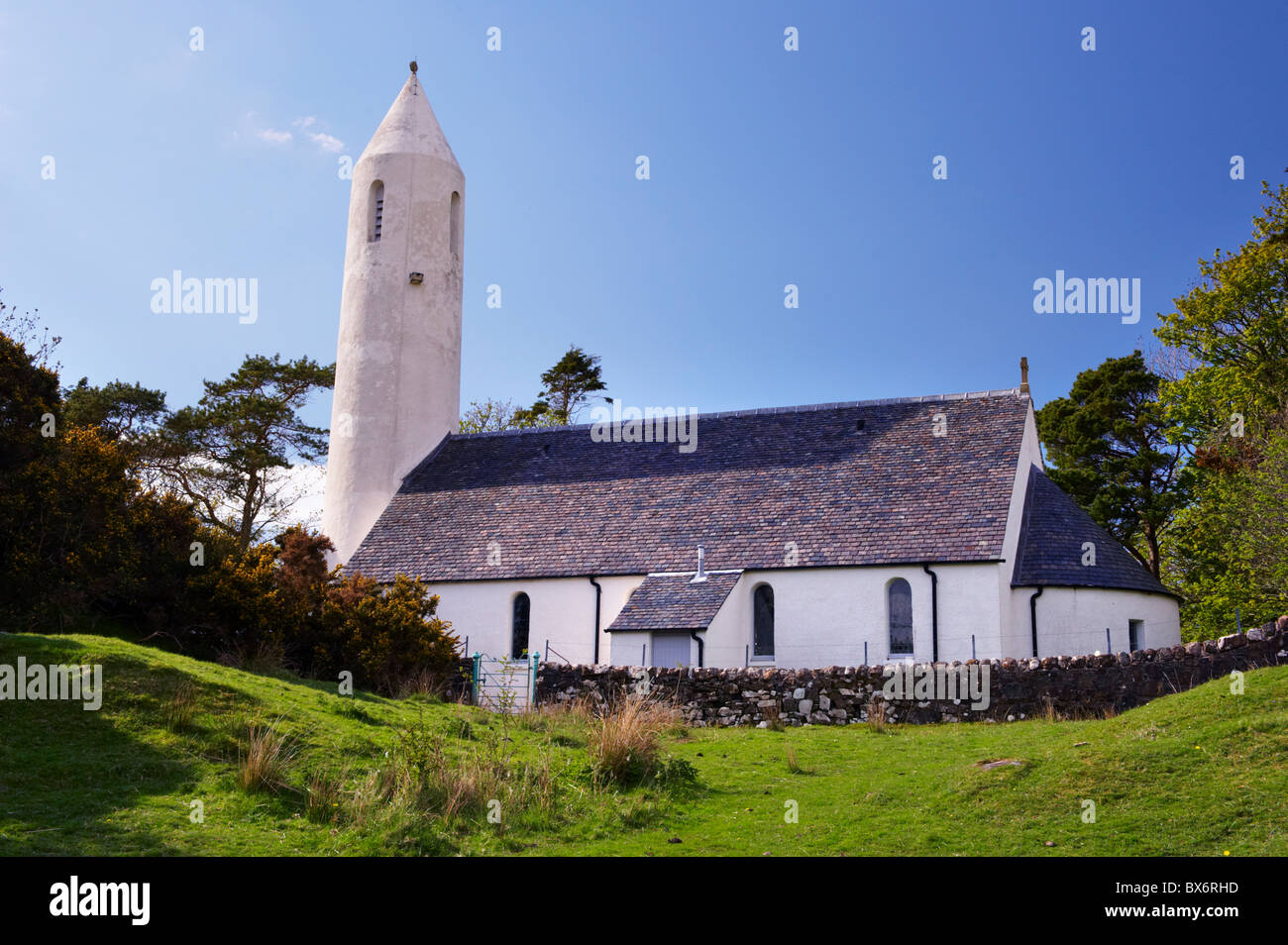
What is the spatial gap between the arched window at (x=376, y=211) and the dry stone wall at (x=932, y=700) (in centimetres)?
2058

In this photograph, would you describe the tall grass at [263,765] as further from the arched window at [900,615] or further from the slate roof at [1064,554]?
the slate roof at [1064,554]

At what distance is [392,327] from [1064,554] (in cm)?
2298

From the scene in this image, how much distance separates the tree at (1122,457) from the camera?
44.3 metres

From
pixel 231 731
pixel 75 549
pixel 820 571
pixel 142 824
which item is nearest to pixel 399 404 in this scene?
pixel 820 571

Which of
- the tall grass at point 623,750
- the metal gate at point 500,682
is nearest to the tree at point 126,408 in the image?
the metal gate at point 500,682

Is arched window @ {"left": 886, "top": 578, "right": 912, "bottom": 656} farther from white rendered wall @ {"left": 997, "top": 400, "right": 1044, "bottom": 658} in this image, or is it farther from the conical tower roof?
the conical tower roof

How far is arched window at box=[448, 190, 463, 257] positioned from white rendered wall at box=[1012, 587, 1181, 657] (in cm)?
2336

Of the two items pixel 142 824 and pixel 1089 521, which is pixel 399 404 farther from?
pixel 142 824

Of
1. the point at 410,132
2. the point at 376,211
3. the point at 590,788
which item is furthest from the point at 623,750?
the point at 410,132

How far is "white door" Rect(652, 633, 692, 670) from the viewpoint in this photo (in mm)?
25938

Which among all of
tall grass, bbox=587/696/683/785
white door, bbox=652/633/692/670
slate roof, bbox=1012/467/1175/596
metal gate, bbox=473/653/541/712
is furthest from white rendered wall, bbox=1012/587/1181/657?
tall grass, bbox=587/696/683/785

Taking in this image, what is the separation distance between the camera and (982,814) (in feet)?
38.1

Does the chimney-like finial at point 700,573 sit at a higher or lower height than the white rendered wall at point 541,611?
higher
